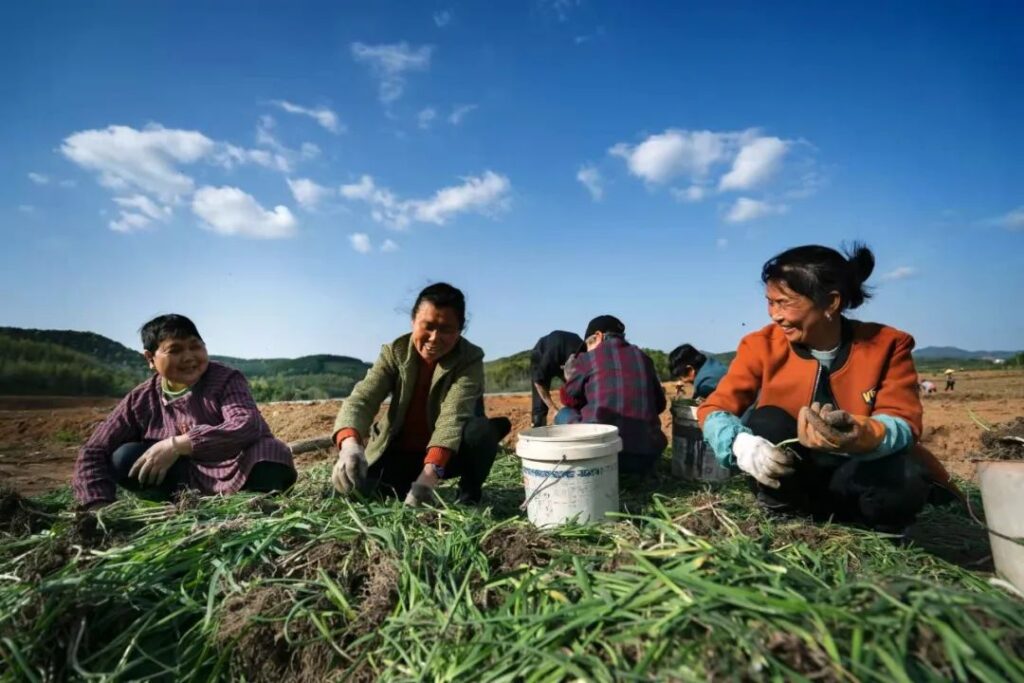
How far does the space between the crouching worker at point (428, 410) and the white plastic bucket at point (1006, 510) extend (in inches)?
70.8

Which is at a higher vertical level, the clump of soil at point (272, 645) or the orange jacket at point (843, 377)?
the orange jacket at point (843, 377)

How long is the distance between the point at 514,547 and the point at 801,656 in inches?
32.0

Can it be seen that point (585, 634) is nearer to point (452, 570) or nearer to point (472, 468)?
point (452, 570)

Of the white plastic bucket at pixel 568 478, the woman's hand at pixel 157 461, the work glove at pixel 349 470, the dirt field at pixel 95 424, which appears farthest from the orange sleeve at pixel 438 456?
the dirt field at pixel 95 424

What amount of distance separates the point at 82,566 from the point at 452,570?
1112 mm

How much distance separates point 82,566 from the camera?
1.78 meters

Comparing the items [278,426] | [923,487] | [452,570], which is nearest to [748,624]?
[452,570]

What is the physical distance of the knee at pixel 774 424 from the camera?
89.0 inches

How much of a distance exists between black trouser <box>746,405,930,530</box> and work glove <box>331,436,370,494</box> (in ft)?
5.07

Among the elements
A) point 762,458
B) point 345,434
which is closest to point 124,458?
point 345,434

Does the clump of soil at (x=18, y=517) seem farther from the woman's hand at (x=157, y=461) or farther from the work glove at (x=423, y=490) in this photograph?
the work glove at (x=423, y=490)

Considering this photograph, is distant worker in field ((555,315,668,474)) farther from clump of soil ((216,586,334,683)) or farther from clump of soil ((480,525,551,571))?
clump of soil ((216,586,334,683))

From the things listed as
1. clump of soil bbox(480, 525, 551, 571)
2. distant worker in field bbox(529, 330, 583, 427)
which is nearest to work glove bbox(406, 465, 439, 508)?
clump of soil bbox(480, 525, 551, 571)

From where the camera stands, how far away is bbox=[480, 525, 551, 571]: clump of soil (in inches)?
66.8
